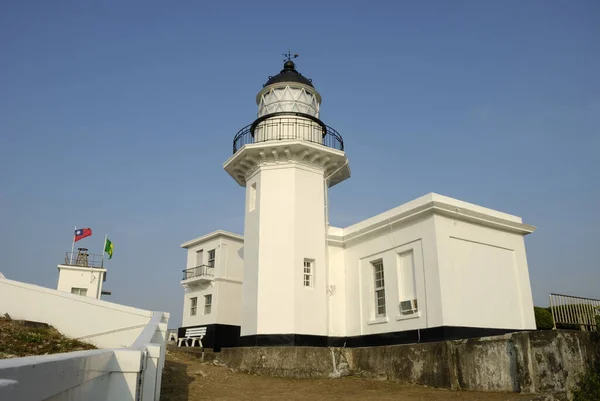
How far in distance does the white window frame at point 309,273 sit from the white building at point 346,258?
0.03 meters

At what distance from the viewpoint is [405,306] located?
1359cm

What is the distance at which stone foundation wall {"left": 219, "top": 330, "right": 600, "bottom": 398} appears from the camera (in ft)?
29.5

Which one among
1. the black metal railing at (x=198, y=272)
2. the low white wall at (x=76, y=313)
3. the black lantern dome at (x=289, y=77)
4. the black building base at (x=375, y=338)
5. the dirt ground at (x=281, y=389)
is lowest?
the dirt ground at (x=281, y=389)

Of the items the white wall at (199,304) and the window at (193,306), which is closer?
the white wall at (199,304)

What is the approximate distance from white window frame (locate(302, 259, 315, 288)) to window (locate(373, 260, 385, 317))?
197 cm

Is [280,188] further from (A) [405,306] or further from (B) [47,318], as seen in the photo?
(B) [47,318]

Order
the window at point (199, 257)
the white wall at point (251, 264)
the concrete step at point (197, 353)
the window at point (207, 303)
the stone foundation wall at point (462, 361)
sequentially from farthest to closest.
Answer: the window at point (199, 257) → the window at point (207, 303) → the concrete step at point (197, 353) → the white wall at point (251, 264) → the stone foundation wall at point (462, 361)

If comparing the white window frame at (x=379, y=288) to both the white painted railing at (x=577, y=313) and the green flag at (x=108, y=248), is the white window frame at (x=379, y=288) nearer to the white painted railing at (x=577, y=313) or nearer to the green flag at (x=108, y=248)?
the white painted railing at (x=577, y=313)

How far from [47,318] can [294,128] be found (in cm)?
953

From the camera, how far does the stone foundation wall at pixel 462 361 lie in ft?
29.5

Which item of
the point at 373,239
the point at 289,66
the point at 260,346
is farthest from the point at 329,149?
the point at 260,346

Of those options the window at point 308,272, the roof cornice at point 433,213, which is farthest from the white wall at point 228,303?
the window at point 308,272

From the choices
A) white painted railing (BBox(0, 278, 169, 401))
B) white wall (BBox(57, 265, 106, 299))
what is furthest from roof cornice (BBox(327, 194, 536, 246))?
white wall (BBox(57, 265, 106, 299))

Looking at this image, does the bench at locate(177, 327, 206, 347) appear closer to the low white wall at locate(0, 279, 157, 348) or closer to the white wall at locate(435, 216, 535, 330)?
the low white wall at locate(0, 279, 157, 348)
